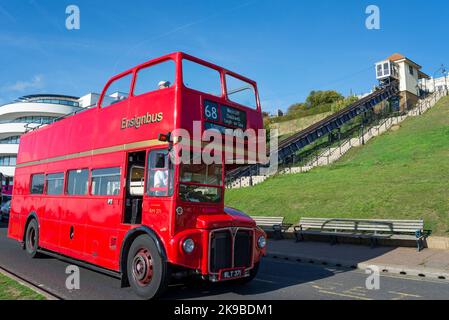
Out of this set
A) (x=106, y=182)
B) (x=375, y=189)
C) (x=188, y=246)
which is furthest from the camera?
(x=375, y=189)

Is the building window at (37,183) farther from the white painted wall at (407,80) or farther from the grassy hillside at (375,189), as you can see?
the white painted wall at (407,80)

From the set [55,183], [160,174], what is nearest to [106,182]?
[160,174]

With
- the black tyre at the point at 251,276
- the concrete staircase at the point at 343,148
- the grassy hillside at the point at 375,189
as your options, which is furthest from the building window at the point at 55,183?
the concrete staircase at the point at 343,148

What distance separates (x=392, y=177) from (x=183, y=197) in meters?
16.6

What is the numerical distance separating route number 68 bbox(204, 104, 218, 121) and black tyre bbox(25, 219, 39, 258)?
747 cm

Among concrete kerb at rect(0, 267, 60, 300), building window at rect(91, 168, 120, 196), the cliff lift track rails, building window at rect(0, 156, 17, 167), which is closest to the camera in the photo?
concrete kerb at rect(0, 267, 60, 300)

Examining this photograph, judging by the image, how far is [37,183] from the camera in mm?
12047

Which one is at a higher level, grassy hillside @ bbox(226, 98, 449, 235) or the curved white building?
the curved white building

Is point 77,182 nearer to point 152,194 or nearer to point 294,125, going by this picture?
point 152,194

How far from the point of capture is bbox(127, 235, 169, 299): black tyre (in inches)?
→ 256

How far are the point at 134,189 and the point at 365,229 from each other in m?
9.69

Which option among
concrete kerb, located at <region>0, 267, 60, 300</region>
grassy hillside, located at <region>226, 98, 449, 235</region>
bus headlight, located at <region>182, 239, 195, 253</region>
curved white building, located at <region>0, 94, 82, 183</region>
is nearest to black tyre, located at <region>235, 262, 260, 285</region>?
bus headlight, located at <region>182, 239, 195, 253</region>

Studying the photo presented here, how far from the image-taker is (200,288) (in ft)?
25.7

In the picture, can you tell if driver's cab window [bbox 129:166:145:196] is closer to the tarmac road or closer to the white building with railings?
the tarmac road
